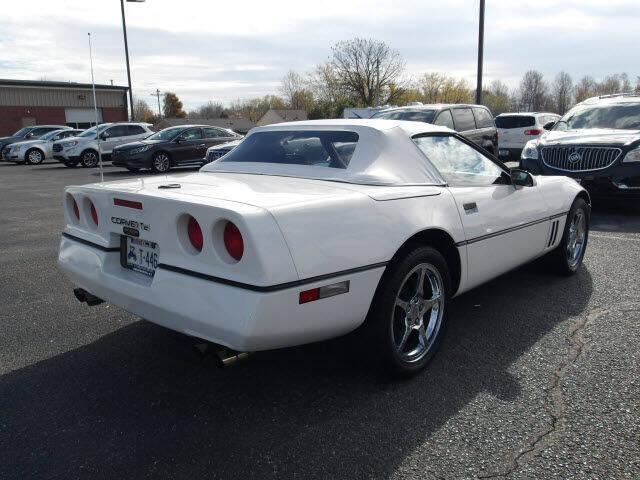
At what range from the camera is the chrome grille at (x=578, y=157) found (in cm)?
798

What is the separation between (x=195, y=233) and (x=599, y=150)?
7246 millimetres

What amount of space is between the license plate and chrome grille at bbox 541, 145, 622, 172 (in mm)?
7129

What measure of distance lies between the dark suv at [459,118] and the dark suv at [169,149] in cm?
722

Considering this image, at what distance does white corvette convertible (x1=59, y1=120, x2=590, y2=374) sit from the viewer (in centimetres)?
244

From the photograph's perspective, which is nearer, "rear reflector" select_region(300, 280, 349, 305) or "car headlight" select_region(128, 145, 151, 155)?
"rear reflector" select_region(300, 280, 349, 305)

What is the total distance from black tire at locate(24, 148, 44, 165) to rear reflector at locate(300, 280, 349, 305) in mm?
24516

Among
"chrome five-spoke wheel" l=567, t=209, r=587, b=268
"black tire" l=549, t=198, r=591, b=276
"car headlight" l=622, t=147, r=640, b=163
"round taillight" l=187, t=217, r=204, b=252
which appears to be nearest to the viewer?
"round taillight" l=187, t=217, r=204, b=252

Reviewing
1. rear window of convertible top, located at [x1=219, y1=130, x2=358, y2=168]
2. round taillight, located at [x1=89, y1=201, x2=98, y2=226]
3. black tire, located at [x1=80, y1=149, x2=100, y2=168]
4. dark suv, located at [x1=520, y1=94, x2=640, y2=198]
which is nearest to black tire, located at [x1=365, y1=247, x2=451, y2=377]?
rear window of convertible top, located at [x1=219, y1=130, x2=358, y2=168]

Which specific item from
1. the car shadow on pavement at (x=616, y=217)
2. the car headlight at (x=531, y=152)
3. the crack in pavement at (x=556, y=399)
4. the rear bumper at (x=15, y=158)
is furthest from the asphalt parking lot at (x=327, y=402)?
the rear bumper at (x=15, y=158)

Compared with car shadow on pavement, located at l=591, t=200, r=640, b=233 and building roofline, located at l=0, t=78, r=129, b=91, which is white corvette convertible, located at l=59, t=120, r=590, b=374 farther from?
building roofline, located at l=0, t=78, r=129, b=91

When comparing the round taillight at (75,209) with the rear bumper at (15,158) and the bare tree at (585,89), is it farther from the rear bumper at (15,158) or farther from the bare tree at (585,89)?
the bare tree at (585,89)

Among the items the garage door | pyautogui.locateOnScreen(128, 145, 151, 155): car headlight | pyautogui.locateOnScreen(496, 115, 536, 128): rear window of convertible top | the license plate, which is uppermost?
the garage door

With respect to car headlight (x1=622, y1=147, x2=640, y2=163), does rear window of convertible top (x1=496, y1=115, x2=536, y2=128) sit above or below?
above

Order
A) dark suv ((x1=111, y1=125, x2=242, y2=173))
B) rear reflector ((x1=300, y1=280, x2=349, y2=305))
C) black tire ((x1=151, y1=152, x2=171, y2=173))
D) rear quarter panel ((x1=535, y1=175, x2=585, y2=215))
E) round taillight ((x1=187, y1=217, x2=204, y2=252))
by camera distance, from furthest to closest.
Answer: black tire ((x1=151, y1=152, x2=171, y2=173))
dark suv ((x1=111, y1=125, x2=242, y2=173))
rear quarter panel ((x1=535, y1=175, x2=585, y2=215))
round taillight ((x1=187, y1=217, x2=204, y2=252))
rear reflector ((x1=300, y1=280, x2=349, y2=305))
